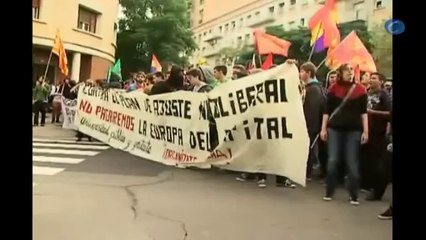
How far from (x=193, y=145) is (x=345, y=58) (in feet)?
2.25

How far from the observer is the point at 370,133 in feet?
5.66

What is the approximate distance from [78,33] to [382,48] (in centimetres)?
106

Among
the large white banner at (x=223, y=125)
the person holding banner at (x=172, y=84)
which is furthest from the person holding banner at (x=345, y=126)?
the person holding banner at (x=172, y=84)

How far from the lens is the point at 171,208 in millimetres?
1737

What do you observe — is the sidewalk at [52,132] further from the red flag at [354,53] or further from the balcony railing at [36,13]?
the red flag at [354,53]

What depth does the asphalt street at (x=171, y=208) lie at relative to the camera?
1.67m

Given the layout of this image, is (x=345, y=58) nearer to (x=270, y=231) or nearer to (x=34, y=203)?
→ (x=270, y=231)

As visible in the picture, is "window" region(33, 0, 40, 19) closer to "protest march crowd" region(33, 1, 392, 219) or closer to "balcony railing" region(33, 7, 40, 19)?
"balcony railing" region(33, 7, 40, 19)

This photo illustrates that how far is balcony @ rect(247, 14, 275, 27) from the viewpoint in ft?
5.60

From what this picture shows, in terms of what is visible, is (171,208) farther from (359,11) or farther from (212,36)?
(359,11)

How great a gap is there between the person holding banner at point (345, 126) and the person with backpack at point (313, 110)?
3cm

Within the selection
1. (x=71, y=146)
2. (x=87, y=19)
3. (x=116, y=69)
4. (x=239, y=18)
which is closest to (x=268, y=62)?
(x=239, y=18)

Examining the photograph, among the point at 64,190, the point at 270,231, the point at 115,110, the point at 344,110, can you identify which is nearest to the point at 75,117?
the point at 115,110

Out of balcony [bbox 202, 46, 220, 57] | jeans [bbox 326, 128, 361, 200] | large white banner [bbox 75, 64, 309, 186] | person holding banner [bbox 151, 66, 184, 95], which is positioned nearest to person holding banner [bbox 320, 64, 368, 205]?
jeans [bbox 326, 128, 361, 200]
